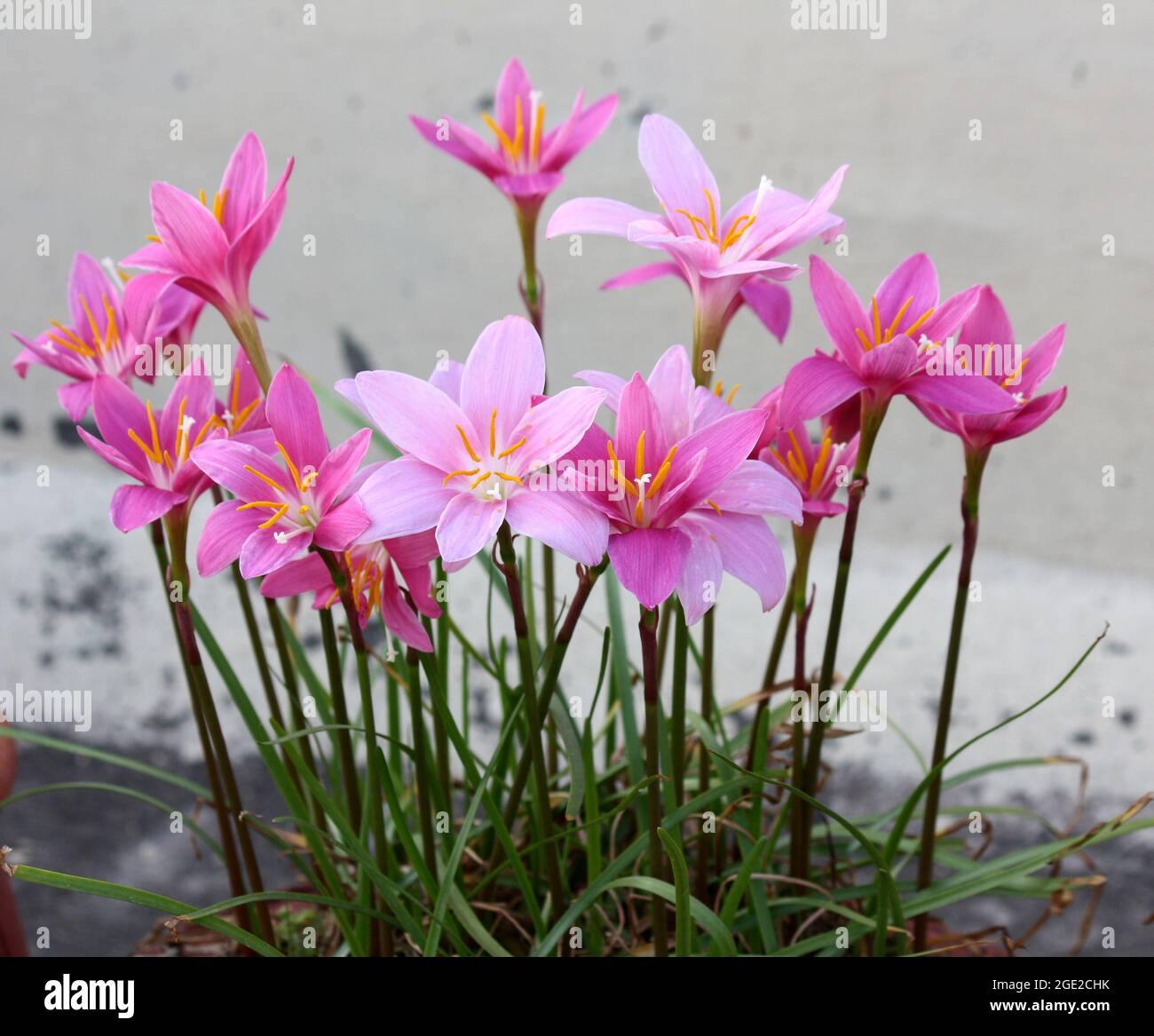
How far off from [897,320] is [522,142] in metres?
0.17

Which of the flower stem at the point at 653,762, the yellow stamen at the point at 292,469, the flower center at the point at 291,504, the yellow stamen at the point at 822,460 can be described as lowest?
the flower stem at the point at 653,762

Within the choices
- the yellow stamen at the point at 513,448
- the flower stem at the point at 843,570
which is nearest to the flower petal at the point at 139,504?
the yellow stamen at the point at 513,448

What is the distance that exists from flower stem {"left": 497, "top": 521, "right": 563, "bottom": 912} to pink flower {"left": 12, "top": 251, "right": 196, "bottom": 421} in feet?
0.47

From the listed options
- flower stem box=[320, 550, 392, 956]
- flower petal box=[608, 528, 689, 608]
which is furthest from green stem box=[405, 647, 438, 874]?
flower petal box=[608, 528, 689, 608]

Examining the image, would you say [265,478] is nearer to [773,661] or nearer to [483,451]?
[483,451]

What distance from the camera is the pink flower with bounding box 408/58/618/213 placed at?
46 cm

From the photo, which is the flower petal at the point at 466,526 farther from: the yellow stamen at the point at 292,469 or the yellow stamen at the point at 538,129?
the yellow stamen at the point at 538,129

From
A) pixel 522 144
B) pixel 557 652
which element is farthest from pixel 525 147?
pixel 557 652

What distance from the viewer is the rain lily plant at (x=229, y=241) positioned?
1.21 feet

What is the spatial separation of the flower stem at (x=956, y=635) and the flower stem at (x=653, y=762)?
0.10m

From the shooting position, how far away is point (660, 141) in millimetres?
392

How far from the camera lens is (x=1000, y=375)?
0.39 meters
